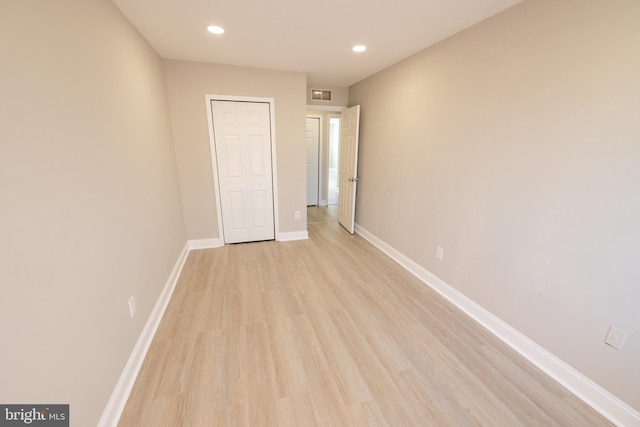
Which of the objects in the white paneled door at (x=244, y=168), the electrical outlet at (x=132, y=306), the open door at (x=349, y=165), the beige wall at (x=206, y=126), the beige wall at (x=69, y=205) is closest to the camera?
the beige wall at (x=69, y=205)

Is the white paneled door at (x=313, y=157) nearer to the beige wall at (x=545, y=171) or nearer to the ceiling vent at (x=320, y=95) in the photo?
the ceiling vent at (x=320, y=95)

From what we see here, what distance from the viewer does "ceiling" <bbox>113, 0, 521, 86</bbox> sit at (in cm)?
174

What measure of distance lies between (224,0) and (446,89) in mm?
1925

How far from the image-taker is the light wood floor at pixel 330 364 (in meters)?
1.39

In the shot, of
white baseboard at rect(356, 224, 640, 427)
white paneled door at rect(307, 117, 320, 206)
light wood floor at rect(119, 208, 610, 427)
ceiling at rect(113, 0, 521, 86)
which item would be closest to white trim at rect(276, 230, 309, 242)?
light wood floor at rect(119, 208, 610, 427)

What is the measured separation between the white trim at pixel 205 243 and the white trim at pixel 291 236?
0.84 meters

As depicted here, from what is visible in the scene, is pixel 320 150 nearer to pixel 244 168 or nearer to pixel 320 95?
pixel 320 95

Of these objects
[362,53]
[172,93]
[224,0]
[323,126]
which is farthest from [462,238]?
[323,126]

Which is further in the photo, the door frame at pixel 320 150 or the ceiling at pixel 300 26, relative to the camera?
the door frame at pixel 320 150

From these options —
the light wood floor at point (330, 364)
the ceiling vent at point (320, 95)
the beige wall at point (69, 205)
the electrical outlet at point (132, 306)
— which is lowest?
the light wood floor at point (330, 364)

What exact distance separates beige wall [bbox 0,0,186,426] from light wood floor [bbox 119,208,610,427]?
0.35 metres

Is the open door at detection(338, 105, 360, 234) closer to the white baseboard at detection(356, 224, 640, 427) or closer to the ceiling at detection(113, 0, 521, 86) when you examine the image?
the ceiling at detection(113, 0, 521, 86)

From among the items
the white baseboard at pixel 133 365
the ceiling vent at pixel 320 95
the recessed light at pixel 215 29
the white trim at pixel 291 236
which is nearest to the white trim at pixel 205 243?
the white trim at pixel 291 236

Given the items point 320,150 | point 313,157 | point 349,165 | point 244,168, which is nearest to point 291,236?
Result: point 244,168
